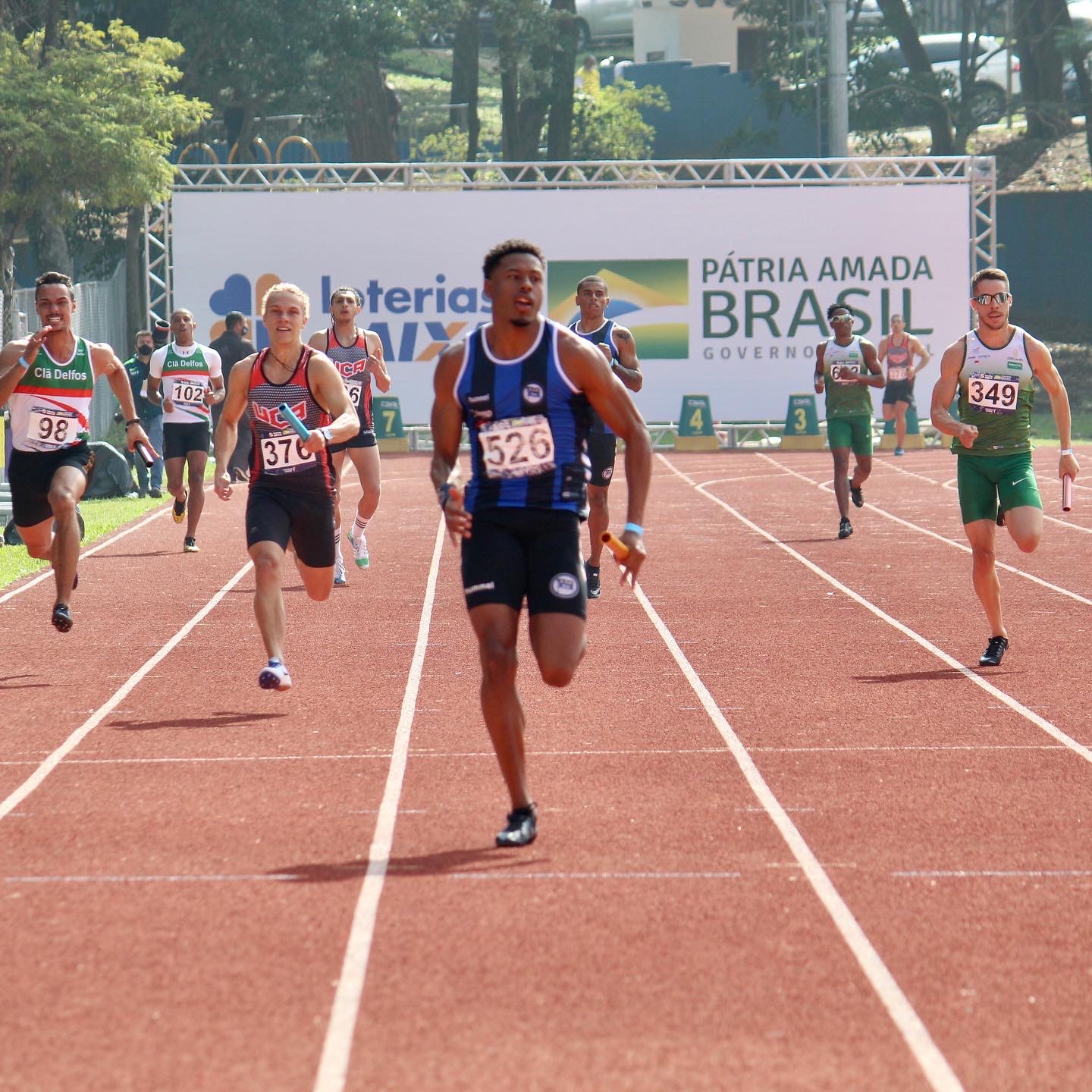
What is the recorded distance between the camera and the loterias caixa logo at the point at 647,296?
3003 cm

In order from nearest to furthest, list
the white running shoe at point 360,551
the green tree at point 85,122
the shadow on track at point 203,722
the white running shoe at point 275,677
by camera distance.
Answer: the shadow on track at point 203,722, the white running shoe at point 275,677, the white running shoe at point 360,551, the green tree at point 85,122

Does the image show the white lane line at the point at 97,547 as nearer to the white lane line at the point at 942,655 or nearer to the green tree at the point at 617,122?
the white lane line at the point at 942,655

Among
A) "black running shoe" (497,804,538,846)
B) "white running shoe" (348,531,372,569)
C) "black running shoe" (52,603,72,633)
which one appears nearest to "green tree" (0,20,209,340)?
"white running shoe" (348,531,372,569)

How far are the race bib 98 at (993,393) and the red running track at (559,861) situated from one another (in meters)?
1.38

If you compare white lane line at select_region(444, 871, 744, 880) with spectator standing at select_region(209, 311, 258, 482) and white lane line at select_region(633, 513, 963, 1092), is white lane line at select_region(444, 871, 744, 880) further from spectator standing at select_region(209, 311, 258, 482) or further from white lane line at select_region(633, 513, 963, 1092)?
spectator standing at select_region(209, 311, 258, 482)

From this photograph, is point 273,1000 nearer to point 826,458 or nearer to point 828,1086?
point 828,1086

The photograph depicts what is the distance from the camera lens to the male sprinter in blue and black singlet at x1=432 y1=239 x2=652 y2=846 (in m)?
6.03

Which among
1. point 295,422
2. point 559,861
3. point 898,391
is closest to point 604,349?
point 295,422

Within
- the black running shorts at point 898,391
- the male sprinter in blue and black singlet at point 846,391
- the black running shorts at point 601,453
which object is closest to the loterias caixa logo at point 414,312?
the black running shorts at point 898,391

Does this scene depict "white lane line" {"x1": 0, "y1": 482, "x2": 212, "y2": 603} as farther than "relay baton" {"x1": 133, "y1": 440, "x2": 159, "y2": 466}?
Yes

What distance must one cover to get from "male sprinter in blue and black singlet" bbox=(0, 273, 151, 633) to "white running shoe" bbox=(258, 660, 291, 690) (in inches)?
67.6

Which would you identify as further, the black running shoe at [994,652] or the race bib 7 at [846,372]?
the race bib 7 at [846,372]

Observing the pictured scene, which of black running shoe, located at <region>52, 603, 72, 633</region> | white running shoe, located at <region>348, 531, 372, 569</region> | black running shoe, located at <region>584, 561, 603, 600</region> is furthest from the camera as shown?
white running shoe, located at <region>348, 531, 372, 569</region>

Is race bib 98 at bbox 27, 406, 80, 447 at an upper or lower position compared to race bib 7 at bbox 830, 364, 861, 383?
lower
